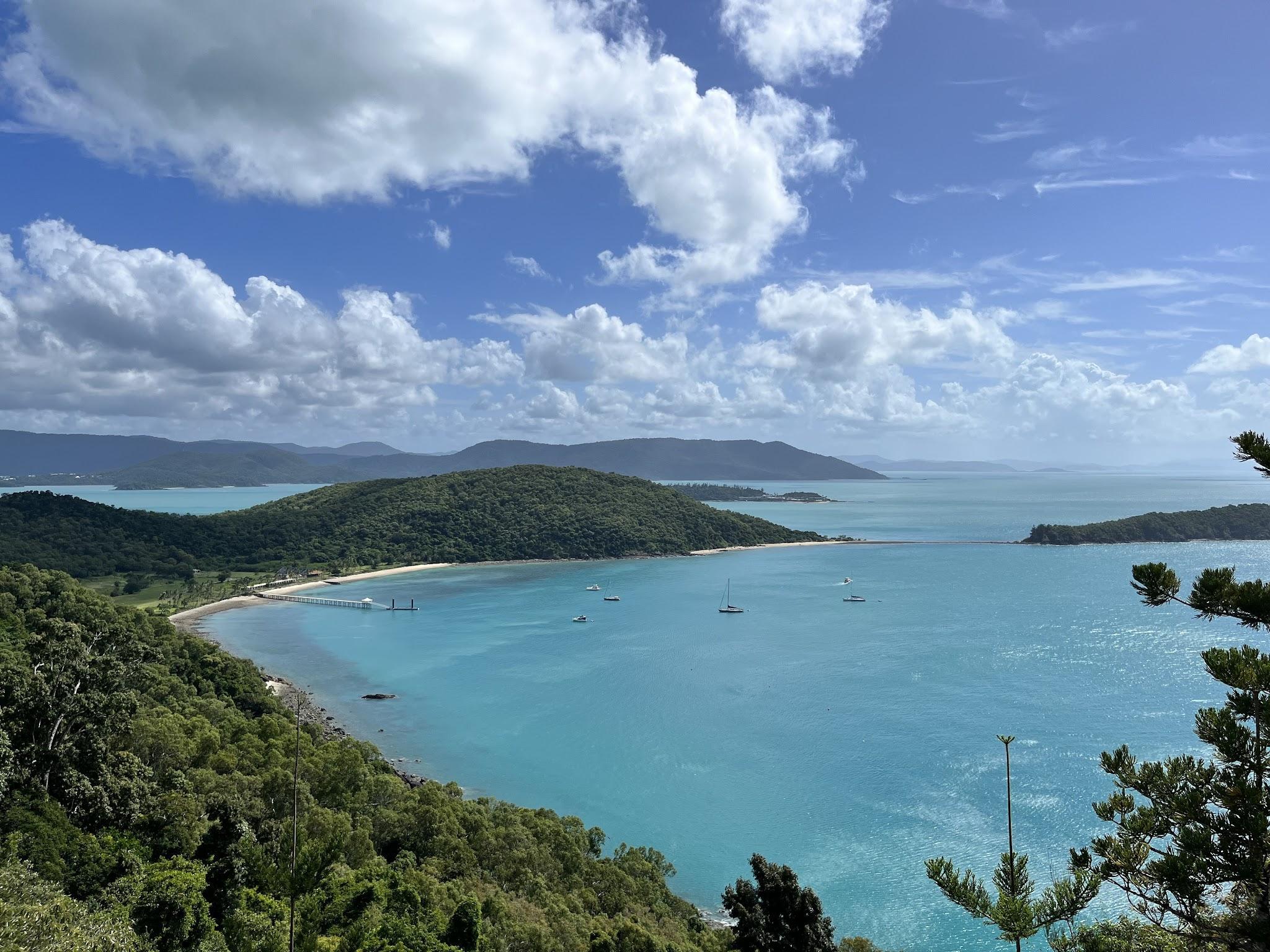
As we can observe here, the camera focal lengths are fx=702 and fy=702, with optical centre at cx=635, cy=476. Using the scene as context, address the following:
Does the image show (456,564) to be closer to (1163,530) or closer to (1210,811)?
(1210,811)

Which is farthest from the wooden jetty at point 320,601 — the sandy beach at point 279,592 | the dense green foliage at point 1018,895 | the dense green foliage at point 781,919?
the dense green foliage at point 1018,895

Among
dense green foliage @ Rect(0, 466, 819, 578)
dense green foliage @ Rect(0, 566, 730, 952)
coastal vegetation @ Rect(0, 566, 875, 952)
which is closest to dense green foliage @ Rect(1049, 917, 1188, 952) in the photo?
coastal vegetation @ Rect(0, 566, 875, 952)

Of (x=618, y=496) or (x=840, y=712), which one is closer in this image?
(x=840, y=712)

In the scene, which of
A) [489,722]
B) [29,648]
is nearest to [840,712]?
[489,722]

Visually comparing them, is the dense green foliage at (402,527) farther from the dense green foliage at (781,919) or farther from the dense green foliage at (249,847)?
the dense green foliage at (781,919)

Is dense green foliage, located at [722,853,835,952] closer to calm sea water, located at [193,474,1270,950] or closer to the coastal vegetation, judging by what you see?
the coastal vegetation

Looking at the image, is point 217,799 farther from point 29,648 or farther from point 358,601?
point 358,601

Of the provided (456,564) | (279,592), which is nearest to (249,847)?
(279,592)
